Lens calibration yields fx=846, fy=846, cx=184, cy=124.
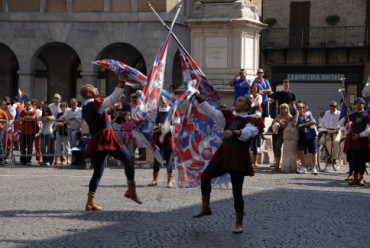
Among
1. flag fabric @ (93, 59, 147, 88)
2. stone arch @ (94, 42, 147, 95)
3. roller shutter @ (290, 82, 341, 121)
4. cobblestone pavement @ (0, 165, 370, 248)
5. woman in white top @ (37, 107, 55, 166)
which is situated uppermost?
stone arch @ (94, 42, 147, 95)

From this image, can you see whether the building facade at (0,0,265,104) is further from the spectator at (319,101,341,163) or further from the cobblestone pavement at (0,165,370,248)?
the cobblestone pavement at (0,165,370,248)

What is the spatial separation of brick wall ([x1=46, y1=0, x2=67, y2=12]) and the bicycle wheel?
64.0 ft

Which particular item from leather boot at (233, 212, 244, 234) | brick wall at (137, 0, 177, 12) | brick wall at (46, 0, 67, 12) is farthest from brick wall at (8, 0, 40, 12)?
leather boot at (233, 212, 244, 234)

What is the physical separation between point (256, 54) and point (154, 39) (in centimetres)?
1460

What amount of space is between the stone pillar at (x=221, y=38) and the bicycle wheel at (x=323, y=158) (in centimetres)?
260

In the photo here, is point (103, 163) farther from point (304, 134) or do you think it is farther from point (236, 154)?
point (304, 134)

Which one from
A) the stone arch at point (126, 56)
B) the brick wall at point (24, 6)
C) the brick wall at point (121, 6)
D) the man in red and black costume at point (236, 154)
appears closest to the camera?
the man in red and black costume at point (236, 154)

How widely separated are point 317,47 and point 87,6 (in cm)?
1259

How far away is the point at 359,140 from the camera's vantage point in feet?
54.1

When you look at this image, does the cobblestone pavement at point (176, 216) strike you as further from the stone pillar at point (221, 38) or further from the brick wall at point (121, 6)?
the brick wall at point (121, 6)

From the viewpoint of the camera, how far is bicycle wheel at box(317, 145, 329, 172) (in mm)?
20000

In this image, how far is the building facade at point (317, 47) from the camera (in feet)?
142

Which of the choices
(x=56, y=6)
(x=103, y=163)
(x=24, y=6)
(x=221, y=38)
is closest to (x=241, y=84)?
(x=221, y=38)

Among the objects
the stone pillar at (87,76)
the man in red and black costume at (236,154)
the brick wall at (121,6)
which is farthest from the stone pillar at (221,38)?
the stone pillar at (87,76)
